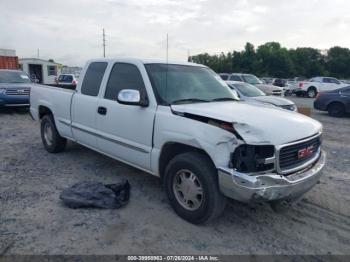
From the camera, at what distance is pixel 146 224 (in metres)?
3.78

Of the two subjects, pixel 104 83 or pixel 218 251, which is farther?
pixel 104 83

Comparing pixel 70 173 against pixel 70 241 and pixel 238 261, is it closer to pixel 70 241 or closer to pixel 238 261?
pixel 70 241

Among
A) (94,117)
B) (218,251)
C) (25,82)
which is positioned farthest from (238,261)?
(25,82)

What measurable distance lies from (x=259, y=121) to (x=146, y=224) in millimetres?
1753

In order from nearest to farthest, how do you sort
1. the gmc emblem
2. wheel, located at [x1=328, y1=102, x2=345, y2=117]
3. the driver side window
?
the gmc emblem, the driver side window, wheel, located at [x1=328, y1=102, x2=345, y2=117]

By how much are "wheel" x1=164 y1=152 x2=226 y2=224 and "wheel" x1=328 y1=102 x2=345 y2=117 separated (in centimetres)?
1254

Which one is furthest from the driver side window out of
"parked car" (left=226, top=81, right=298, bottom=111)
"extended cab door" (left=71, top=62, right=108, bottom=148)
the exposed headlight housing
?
"parked car" (left=226, top=81, right=298, bottom=111)

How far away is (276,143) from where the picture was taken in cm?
325

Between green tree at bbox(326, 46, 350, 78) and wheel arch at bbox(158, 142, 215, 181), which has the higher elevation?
green tree at bbox(326, 46, 350, 78)

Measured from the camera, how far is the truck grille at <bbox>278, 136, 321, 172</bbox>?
11.0 feet

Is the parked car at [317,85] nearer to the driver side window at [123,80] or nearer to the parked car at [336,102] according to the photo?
the parked car at [336,102]

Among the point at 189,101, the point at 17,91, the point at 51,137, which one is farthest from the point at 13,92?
the point at 189,101

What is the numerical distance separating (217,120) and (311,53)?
82814mm

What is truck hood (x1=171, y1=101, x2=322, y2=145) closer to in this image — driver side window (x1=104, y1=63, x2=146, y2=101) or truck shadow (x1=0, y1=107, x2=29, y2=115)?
driver side window (x1=104, y1=63, x2=146, y2=101)
